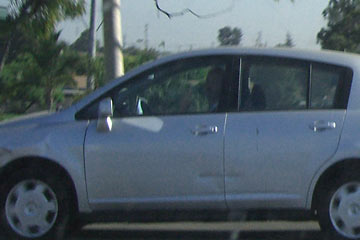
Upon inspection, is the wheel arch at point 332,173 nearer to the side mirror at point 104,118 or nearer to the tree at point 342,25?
the side mirror at point 104,118

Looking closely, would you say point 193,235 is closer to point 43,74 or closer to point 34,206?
point 34,206

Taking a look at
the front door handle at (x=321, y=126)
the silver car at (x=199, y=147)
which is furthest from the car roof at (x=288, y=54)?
the front door handle at (x=321, y=126)

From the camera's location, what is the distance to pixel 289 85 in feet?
20.0

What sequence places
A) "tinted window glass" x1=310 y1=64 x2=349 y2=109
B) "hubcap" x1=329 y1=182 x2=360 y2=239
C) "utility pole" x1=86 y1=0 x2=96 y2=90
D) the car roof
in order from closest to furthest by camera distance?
"hubcap" x1=329 y1=182 x2=360 y2=239
"tinted window glass" x1=310 y1=64 x2=349 y2=109
the car roof
"utility pole" x1=86 y1=0 x2=96 y2=90

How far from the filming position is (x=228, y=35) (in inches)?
472

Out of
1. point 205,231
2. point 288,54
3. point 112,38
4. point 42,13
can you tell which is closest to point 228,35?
point 112,38

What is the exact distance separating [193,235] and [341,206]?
5.16 feet

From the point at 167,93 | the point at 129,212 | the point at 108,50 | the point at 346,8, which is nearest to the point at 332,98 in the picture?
the point at 167,93

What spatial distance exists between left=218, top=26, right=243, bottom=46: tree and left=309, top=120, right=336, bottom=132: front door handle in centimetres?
510

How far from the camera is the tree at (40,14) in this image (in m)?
13.8

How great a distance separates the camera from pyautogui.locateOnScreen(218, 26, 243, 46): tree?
11.2 meters

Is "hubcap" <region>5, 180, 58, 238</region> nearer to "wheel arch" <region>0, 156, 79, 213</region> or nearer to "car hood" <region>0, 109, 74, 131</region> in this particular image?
"wheel arch" <region>0, 156, 79, 213</region>

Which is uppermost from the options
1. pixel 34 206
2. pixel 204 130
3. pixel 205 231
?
pixel 204 130

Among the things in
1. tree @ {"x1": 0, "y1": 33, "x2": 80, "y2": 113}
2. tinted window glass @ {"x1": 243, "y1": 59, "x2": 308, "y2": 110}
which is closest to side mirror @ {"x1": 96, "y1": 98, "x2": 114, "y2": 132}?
tinted window glass @ {"x1": 243, "y1": 59, "x2": 308, "y2": 110}
